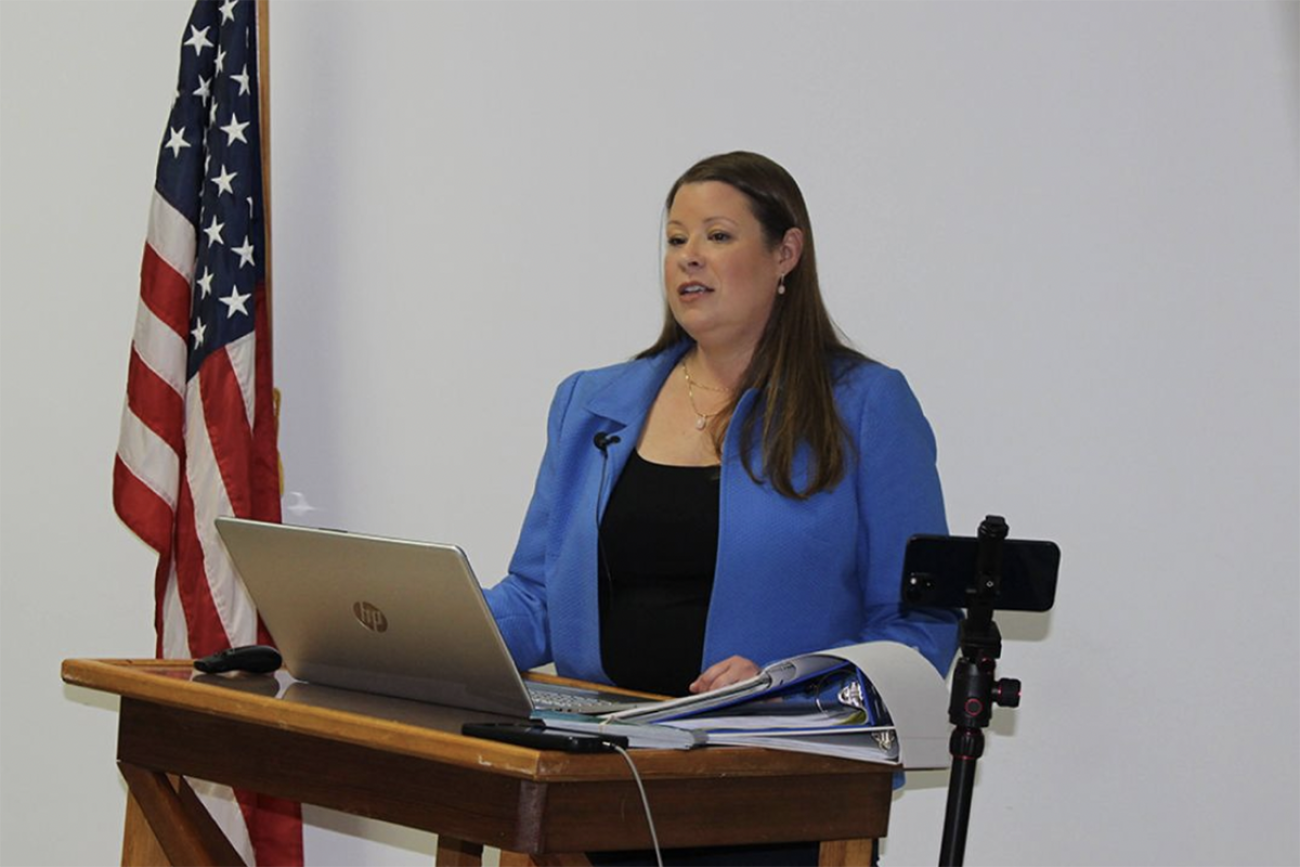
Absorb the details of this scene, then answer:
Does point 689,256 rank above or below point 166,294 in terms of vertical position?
above

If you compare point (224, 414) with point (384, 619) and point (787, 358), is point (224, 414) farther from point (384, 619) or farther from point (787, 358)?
point (384, 619)

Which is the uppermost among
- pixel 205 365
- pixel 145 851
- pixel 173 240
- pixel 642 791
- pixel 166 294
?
pixel 173 240

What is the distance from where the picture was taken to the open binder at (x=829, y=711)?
174 cm

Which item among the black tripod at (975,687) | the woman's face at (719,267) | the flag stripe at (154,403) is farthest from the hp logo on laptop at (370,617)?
the flag stripe at (154,403)

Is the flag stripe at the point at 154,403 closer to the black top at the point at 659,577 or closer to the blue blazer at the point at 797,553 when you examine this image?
the blue blazer at the point at 797,553

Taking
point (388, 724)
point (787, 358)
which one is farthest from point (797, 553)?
point (388, 724)

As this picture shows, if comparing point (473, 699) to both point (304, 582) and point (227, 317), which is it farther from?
point (227, 317)

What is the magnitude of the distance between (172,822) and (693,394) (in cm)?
96

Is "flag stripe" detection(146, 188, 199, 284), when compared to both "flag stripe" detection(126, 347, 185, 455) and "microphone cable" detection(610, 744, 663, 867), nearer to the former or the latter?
"flag stripe" detection(126, 347, 185, 455)

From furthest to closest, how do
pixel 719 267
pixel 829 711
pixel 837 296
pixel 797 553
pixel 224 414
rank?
pixel 224 414
pixel 837 296
pixel 719 267
pixel 797 553
pixel 829 711

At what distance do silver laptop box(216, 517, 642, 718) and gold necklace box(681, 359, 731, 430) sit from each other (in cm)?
54

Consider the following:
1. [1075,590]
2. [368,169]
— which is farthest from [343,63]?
[1075,590]

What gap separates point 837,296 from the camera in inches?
126

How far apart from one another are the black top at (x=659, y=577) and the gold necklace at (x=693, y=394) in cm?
9
